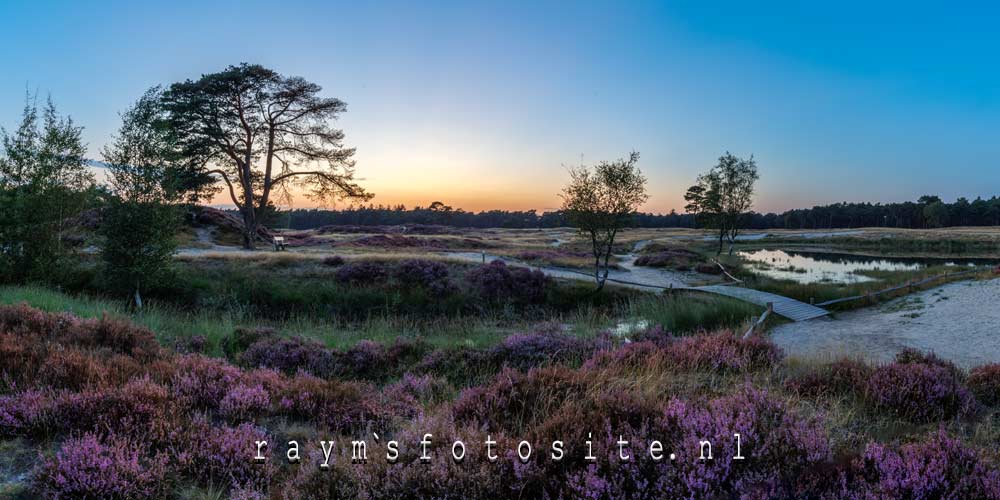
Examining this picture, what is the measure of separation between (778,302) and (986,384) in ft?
52.9

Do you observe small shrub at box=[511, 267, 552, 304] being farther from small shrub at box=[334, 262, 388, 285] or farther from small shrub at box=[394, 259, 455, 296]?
small shrub at box=[334, 262, 388, 285]

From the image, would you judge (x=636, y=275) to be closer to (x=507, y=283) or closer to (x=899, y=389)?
(x=507, y=283)

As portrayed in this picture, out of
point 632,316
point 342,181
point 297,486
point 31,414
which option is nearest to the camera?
point 297,486

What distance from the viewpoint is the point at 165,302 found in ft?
62.1

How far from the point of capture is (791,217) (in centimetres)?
14738

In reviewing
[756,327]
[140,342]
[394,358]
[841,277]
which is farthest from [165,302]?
[841,277]

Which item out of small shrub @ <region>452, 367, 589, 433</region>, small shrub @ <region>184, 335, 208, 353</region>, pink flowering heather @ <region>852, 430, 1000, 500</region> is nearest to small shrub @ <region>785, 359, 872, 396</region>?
pink flowering heather @ <region>852, 430, 1000, 500</region>

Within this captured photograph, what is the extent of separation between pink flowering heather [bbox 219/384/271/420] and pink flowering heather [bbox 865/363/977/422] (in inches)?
261

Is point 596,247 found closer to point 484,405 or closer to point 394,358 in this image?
point 394,358

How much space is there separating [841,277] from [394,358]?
123ft

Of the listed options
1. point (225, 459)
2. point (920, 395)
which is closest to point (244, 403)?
point (225, 459)

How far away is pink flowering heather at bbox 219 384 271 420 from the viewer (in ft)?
15.2

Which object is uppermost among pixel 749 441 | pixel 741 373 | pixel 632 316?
pixel 749 441

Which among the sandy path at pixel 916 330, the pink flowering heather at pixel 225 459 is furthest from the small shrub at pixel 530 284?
the pink flowering heather at pixel 225 459
